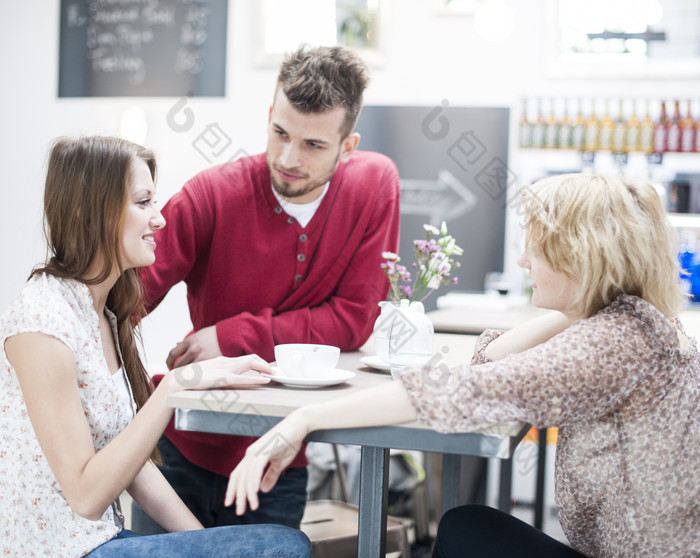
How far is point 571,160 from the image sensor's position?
4215 mm

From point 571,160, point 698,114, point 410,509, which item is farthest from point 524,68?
point 410,509

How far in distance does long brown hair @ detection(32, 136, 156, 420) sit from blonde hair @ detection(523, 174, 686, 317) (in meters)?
0.77

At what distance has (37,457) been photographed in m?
1.29

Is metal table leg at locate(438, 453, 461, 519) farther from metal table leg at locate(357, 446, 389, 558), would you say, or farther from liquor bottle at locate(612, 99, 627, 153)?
liquor bottle at locate(612, 99, 627, 153)

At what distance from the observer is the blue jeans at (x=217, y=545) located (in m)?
1.25

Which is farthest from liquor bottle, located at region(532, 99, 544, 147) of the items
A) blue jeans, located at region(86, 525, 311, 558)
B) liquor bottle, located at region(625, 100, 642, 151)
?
blue jeans, located at region(86, 525, 311, 558)

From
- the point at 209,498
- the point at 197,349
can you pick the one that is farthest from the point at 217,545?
the point at 209,498

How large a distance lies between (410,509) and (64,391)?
2318 millimetres

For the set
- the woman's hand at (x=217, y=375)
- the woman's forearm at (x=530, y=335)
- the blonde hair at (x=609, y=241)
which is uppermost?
the blonde hair at (x=609, y=241)

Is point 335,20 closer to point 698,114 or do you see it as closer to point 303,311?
point 698,114

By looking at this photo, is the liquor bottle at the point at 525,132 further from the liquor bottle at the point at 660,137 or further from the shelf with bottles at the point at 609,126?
the liquor bottle at the point at 660,137

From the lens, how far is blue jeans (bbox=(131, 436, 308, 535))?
188 centimetres

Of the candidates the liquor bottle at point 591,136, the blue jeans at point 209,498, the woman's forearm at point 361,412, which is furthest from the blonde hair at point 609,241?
the liquor bottle at point 591,136

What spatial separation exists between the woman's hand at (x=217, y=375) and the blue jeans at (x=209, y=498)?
64 cm
